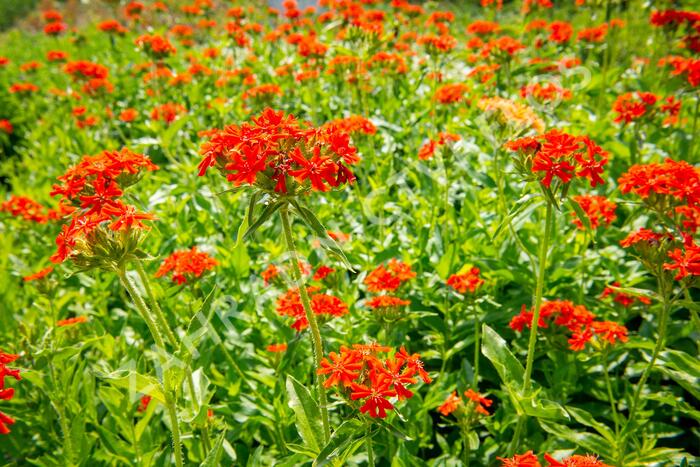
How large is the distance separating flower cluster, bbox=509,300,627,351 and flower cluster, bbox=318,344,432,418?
816 millimetres

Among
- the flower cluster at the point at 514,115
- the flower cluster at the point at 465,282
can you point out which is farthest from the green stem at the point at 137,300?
the flower cluster at the point at 514,115

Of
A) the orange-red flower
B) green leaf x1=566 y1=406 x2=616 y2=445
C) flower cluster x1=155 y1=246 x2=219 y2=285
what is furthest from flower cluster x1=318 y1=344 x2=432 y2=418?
flower cluster x1=155 y1=246 x2=219 y2=285

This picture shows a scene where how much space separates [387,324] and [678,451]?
3.97 feet

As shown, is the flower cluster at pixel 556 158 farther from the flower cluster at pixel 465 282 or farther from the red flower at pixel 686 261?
the flower cluster at pixel 465 282

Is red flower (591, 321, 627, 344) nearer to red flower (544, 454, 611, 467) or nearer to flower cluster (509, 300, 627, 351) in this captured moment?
flower cluster (509, 300, 627, 351)

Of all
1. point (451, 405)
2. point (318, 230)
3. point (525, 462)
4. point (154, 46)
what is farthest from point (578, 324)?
point (154, 46)

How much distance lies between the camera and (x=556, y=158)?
1629mm

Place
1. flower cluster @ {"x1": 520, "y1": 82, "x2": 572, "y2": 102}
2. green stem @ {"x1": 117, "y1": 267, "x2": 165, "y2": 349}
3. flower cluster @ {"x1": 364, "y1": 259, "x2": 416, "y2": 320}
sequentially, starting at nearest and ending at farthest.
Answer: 1. green stem @ {"x1": 117, "y1": 267, "x2": 165, "y2": 349}
2. flower cluster @ {"x1": 364, "y1": 259, "x2": 416, "y2": 320}
3. flower cluster @ {"x1": 520, "y1": 82, "x2": 572, "y2": 102}

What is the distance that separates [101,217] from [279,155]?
0.54m

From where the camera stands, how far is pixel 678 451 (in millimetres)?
2008

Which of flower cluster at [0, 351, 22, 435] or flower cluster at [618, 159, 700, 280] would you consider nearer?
flower cluster at [0, 351, 22, 435]

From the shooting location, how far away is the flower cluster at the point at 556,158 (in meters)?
1.59

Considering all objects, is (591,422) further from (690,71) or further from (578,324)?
(690,71)

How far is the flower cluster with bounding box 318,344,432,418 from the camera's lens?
134 centimetres
